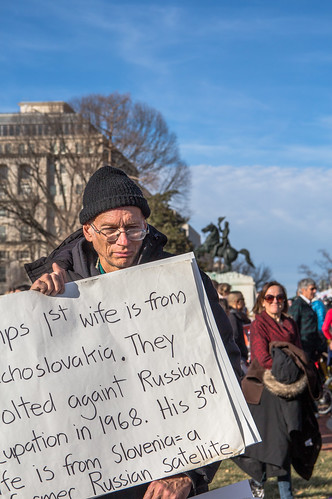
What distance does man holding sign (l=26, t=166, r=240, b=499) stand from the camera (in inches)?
96.3

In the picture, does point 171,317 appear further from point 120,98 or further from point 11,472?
point 120,98

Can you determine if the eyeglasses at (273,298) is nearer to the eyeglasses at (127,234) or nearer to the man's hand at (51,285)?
the eyeglasses at (127,234)

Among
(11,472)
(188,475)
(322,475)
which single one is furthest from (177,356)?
(322,475)

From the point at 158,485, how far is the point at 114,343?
0.45 metres

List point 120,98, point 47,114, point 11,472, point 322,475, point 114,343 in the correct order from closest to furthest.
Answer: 1. point 11,472
2. point 114,343
3. point 322,475
4. point 120,98
5. point 47,114

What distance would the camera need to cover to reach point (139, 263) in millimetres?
2580

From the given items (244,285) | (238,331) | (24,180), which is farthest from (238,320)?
(24,180)

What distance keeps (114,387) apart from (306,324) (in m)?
8.31

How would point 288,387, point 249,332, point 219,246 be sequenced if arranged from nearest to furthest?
point 288,387 → point 249,332 → point 219,246

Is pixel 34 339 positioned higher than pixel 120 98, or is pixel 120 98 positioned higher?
pixel 120 98

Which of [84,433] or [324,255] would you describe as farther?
[324,255]

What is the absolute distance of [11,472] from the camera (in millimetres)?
2221

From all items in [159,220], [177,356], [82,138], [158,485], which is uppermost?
[82,138]

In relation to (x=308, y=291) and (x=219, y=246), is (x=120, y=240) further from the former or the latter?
(x=219, y=246)
